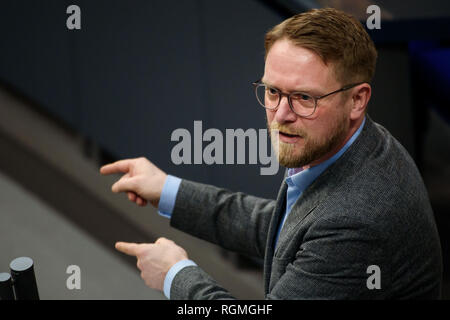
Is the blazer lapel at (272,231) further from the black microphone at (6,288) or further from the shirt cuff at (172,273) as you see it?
the black microphone at (6,288)

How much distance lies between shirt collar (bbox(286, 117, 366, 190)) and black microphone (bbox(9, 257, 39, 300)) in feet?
1.69

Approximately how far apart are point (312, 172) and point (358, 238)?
0.53 ft

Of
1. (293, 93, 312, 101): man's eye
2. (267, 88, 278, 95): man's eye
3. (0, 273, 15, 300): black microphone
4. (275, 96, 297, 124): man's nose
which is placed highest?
(267, 88, 278, 95): man's eye

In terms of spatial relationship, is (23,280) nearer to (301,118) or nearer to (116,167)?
(116,167)

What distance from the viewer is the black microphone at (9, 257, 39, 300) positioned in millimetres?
1150

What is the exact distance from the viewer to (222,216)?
129cm

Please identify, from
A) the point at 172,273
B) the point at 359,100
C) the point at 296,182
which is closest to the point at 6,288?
the point at 172,273

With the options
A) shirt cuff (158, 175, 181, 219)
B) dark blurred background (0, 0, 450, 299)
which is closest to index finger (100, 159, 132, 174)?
shirt cuff (158, 175, 181, 219)

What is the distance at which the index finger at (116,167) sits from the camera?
129 centimetres

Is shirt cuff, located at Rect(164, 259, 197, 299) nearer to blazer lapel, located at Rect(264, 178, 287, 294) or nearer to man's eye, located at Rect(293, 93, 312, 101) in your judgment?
blazer lapel, located at Rect(264, 178, 287, 294)

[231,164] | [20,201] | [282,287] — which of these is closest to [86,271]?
[20,201]

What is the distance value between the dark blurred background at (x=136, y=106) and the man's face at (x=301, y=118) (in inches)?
32.9

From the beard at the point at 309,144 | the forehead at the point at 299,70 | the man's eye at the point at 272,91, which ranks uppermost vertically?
the forehead at the point at 299,70

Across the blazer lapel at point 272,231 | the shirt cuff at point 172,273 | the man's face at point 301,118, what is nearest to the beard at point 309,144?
the man's face at point 301,118
